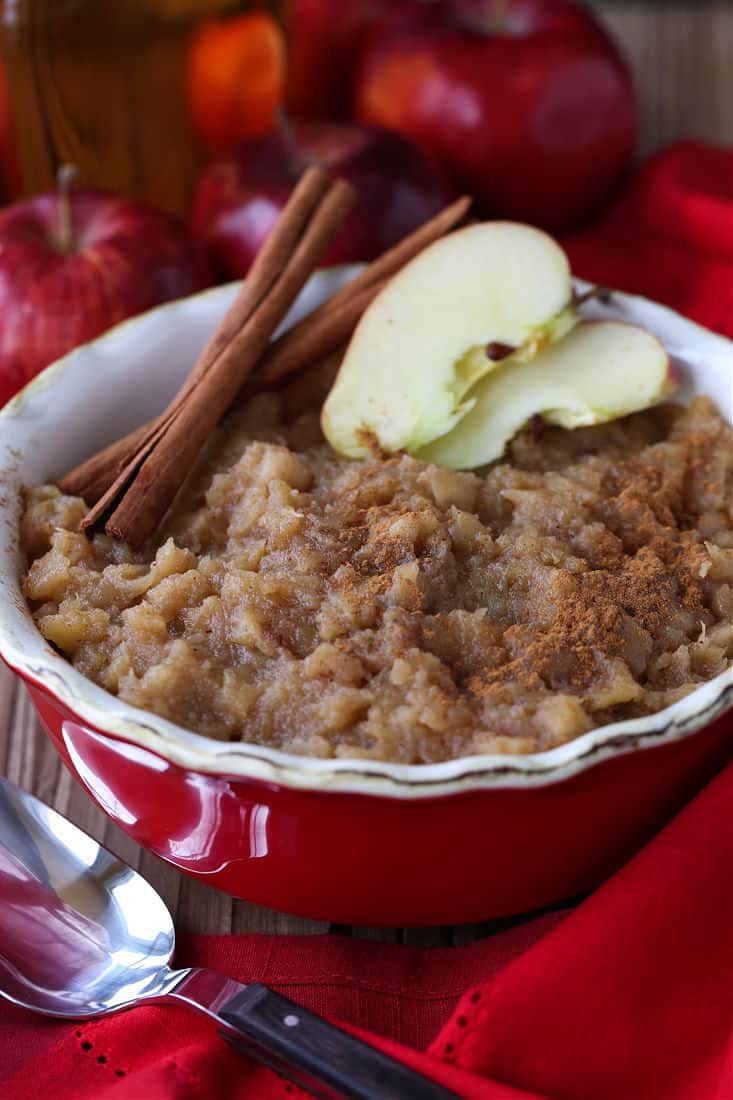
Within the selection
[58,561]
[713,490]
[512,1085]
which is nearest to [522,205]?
[713,490]

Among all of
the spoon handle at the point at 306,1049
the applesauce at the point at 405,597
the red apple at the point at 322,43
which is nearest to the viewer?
the spoon handle at the point at 306,1049

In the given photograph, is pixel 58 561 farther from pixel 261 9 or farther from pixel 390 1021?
pixel 261 9

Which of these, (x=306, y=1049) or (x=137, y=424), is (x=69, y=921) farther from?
(x=137, y=424)

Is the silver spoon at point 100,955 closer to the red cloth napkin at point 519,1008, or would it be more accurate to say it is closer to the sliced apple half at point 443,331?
the red cloth napkin at point 519,1008

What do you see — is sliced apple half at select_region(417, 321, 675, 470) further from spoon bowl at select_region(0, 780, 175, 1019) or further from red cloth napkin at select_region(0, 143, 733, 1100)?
spoon bowl at select_region(0, 780, 175, 1019)

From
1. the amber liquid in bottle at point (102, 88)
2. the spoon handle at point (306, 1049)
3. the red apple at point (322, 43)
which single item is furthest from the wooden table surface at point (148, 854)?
the amber liquid in bottle at point (102, 88)

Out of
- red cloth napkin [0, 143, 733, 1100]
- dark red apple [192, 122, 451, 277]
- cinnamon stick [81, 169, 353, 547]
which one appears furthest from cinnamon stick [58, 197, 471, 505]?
red cloth napkin [0, 143, 733, 1100]

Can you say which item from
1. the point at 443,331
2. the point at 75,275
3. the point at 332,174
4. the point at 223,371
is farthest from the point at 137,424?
the point at 332,174
